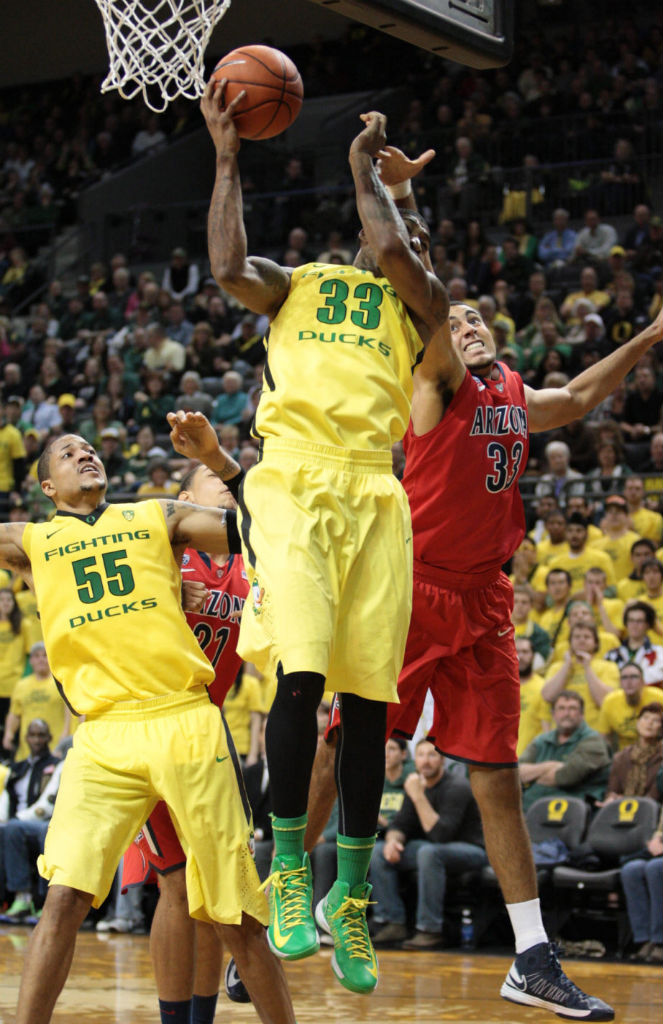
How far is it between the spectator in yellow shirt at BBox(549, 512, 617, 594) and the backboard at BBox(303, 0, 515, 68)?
18.0 feet

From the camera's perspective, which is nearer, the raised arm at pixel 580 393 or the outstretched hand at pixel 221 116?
the outstretched hand at pixel 221 116

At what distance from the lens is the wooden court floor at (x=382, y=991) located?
695cm

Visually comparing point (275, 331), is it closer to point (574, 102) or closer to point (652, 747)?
point (652, 747)

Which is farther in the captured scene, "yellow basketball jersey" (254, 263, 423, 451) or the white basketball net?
the white basketball net

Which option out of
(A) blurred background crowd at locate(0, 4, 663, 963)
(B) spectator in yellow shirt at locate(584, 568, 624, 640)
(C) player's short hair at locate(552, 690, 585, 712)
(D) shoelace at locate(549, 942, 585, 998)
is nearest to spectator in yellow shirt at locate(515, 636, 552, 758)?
(A) blurred background crowd at locate(0, 4, 663, 963)

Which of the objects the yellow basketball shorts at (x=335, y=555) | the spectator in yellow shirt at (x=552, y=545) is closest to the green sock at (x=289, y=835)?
the yellow basketball shorts at (x=335, y=555)

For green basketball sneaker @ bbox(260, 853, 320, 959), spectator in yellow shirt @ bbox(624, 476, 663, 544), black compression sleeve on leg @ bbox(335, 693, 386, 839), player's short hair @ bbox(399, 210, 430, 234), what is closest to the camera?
green basketball sneaker @ bbox(260, 853, 320, 959)

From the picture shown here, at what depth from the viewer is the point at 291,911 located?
4.28 m

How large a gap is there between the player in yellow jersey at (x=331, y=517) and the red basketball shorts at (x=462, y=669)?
0.77 meters

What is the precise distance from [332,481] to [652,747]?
5069 millimetres

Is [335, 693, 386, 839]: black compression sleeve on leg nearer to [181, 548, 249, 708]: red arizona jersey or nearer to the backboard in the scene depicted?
[181, 548, 249, 708]: red arizona jersey

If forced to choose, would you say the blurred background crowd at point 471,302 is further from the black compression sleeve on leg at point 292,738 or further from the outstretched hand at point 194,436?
the black compression sleeve on leg at point 292,738

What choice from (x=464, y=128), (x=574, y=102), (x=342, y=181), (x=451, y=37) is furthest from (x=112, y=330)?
(x=451, y=37)

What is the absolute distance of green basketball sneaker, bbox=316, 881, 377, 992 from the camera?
436cm
